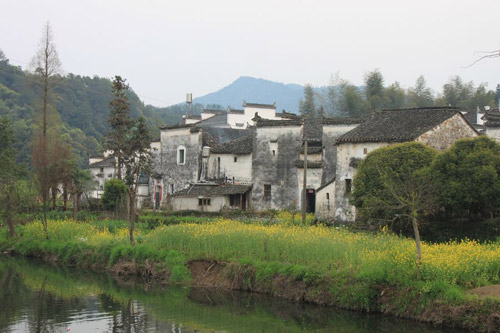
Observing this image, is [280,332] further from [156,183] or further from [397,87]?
[397,87]

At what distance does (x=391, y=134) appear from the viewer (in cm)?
3180

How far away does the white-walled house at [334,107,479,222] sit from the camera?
31438 mm

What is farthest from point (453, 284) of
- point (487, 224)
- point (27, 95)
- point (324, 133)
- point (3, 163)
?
point (27, 95)

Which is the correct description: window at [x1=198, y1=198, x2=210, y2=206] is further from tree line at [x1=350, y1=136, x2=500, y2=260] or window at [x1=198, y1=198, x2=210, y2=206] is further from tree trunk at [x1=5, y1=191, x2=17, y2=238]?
tree line at [x1=350, y1=136, x2=500, y2=260]

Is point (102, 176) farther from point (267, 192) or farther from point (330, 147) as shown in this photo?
point (330, 147)

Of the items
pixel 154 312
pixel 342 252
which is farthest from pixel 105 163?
pixel 342 252

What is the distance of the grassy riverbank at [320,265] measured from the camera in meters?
15.5

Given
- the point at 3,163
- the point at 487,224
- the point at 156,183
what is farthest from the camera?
the point at 156,183

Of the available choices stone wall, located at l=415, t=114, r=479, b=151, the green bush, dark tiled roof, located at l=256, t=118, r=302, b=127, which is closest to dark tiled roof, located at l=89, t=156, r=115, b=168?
the green bush

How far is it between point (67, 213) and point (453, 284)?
2584cm

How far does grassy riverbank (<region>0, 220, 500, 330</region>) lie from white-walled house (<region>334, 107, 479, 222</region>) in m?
10.8

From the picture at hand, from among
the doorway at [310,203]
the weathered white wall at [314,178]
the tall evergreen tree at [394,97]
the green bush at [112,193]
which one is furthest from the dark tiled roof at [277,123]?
the tall evergreen tree at [394,97]

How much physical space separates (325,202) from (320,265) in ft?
57.4

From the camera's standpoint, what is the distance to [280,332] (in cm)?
Answer: 1577
